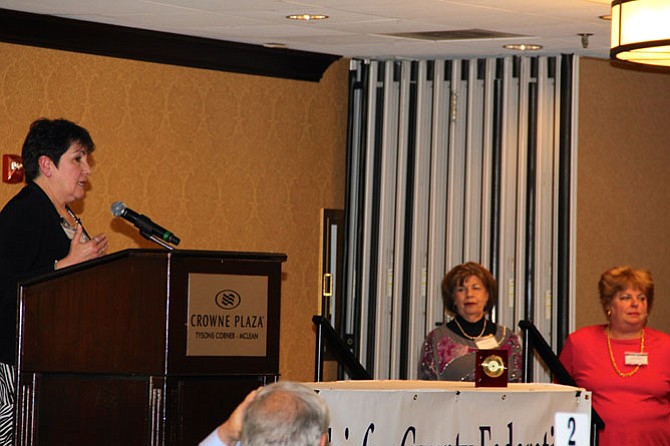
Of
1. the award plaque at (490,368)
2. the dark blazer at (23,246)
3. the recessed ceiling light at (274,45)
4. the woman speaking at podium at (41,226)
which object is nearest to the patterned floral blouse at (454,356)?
the award plaque at (490,368)

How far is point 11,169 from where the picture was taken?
6512 mm

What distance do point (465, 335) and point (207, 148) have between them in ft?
6.65

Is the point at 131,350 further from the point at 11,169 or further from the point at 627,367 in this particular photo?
the point at 627,367

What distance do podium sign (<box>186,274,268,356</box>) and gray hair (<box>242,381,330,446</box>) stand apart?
45.6 inches

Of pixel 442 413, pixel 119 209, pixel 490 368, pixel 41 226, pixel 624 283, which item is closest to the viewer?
pixel 119 209

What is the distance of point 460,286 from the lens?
666 centimetres

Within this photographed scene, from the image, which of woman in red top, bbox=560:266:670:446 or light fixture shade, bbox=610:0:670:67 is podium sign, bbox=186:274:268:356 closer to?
light fixture shade, bbox=610:0:670:67

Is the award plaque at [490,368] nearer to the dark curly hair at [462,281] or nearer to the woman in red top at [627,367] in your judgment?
the dark curly hair at [462,281]

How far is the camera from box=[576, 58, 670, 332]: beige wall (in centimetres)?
790

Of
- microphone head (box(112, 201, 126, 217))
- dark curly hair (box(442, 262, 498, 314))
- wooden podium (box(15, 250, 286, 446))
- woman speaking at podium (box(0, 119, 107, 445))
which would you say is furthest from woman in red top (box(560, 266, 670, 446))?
microphone head (box(112, 201, 126, 217))

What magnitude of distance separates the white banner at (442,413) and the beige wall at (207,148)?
274 centimetres

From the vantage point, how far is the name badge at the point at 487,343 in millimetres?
6496

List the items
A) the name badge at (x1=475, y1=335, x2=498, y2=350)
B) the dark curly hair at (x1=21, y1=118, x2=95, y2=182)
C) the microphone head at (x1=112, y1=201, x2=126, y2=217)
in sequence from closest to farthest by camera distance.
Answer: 1. the microphone head at (x1=112, y1=201, x2=126, y2=217)
2. the dark curly hair at (x1=21, y1=118, x2=95, y2=182)
3. the name badge at (x1=475, y1=335, x2=498, y2=350)

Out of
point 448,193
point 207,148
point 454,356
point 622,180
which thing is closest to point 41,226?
point 454,356
